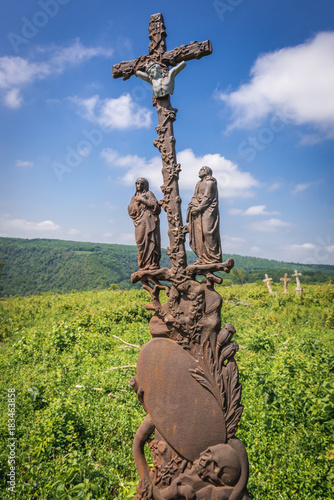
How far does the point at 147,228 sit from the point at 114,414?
351cm

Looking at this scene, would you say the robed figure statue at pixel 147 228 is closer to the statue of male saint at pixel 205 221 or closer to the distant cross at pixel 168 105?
the distant cross at pixel 168 105

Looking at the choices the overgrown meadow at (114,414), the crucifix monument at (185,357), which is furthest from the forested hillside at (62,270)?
the crucifix monument at (185,357)

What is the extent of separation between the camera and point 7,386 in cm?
666

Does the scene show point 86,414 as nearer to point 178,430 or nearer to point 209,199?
point 178,430

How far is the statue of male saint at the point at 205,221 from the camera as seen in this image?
305 cm

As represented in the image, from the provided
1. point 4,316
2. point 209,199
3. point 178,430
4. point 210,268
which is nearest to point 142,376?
point 178,430

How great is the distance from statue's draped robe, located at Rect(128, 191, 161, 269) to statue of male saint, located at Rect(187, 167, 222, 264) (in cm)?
41

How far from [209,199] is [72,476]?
348cm

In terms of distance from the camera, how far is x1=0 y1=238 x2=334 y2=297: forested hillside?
3791cm

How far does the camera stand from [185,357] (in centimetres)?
311

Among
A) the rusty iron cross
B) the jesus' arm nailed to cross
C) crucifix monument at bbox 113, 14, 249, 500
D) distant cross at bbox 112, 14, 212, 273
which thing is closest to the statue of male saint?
crucifix monument at bbox 113, 14, 249, 500

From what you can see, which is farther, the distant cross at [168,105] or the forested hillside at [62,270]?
the forested hillside at [62,270]

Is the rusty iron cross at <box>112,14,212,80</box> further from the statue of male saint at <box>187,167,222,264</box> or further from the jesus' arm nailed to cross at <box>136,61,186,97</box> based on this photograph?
the statue of male saint at <box>187,167,222,264</box>

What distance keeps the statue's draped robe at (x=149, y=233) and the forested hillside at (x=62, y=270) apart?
98.2 feet
